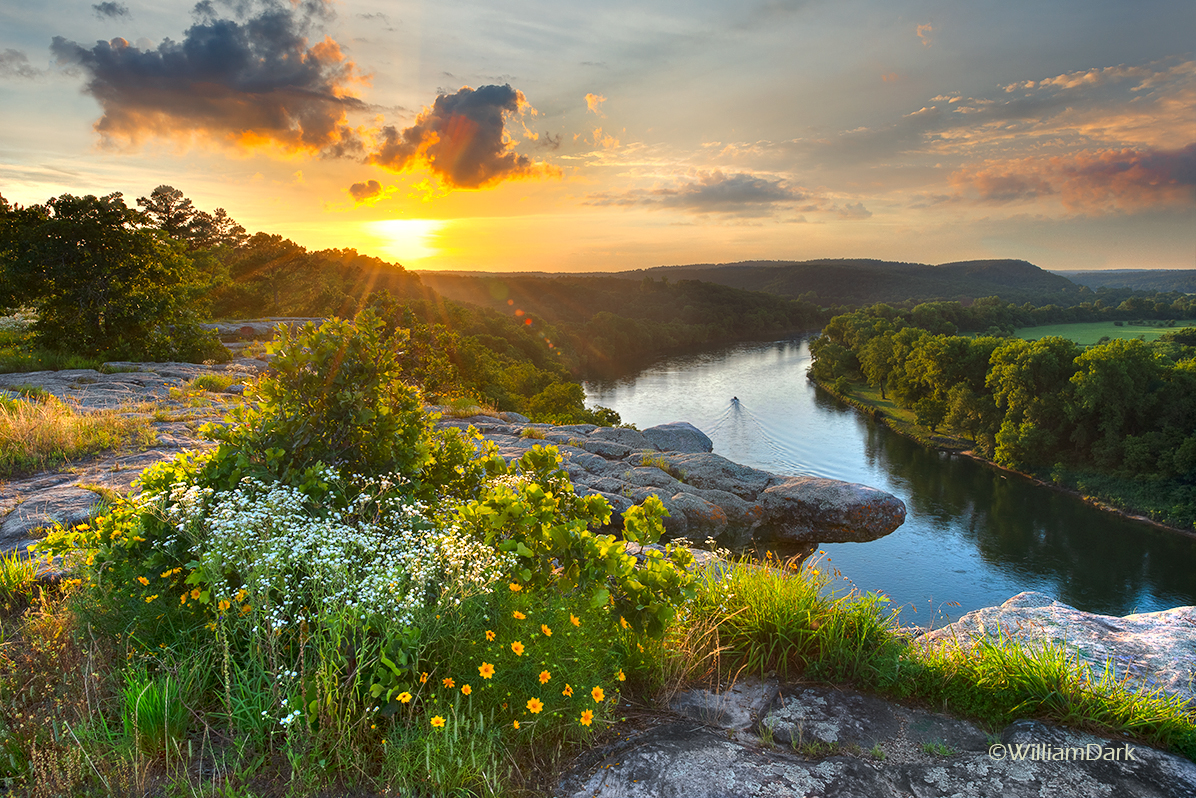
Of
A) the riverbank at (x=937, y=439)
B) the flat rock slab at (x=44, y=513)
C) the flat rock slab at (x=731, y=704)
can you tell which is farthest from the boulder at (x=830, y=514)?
the riverbank at (x=937, y=439)

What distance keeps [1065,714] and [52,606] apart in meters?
5.75

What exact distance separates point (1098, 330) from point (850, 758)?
11837 centimetres

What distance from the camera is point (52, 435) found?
666 cm

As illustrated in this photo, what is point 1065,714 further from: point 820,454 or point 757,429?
point 757,429

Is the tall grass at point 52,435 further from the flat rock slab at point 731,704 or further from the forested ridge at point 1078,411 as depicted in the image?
the forested ridge at point 1078,411

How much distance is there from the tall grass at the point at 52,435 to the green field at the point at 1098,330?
95.8 m

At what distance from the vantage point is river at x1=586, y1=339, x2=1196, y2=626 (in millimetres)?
30844

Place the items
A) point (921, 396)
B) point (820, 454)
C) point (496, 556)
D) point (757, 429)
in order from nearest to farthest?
point (496, 556) → point (820, 454) → point (757, 429) → point (921, 396)

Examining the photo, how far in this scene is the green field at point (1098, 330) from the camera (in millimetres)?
82375

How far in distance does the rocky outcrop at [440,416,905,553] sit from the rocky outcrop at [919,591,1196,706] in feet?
13.0

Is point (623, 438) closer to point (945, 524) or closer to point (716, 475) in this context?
point (716, 475)

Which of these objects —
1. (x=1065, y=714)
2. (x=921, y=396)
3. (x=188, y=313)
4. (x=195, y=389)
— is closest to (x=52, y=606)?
(x=1065, y=714)

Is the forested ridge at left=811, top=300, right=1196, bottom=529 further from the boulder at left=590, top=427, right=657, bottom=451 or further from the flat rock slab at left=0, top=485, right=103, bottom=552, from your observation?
the flat rock slab at left=0, top=485, right=103, bottom=552

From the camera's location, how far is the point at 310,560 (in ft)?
9.86
